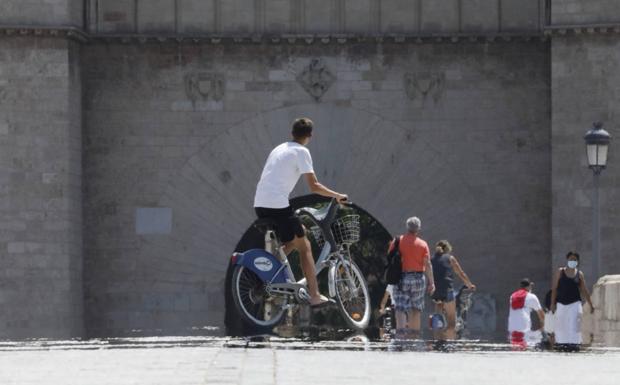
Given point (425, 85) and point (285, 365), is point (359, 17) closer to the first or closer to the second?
point (425, 85)

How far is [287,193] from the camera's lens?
Answer: 1453 cm

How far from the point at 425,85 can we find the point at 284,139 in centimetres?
237

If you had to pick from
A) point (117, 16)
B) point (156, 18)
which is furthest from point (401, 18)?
point (117, 16)

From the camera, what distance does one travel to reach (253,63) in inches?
1148

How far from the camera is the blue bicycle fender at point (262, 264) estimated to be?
48.1ft

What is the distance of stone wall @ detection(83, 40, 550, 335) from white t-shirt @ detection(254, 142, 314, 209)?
1416 cm

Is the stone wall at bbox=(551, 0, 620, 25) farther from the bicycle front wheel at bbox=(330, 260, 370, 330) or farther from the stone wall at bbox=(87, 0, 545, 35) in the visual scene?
the bicycle front wheel at bbox=(330, 260, 370, 330)

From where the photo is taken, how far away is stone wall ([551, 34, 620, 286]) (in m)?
27.2

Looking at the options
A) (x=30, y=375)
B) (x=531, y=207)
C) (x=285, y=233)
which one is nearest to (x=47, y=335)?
(x=531, y=207)

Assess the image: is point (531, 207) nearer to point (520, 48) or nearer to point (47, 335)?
point (520, 48)

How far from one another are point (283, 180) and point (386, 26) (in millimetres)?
14987

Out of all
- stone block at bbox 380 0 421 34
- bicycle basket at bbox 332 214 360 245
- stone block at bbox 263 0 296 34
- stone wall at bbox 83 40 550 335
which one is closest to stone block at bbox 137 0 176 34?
stone wall at bbox 83 40 550 335

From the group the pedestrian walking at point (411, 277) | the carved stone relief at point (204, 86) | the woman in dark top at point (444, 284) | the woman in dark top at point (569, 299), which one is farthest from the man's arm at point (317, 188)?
the carved stone relief at point (204, 86)

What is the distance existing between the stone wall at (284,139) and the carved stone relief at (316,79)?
22 mm
